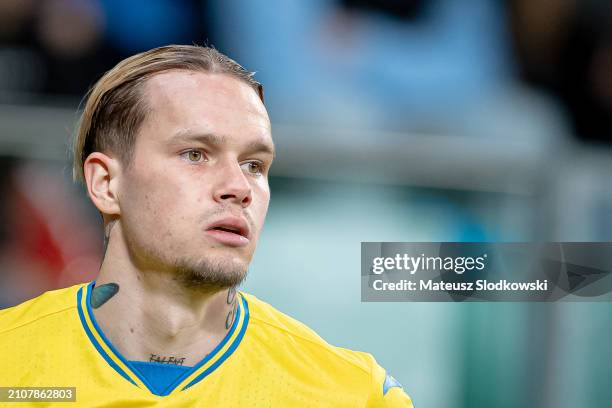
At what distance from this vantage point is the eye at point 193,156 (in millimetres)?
2031

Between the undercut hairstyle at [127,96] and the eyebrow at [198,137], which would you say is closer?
the eyebrow at [198,137]

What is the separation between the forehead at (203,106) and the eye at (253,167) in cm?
7

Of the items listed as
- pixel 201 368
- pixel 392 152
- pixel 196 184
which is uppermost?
pixel 392 152

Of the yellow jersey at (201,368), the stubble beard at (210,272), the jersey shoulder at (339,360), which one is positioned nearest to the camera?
the stubble beard at (210,272)

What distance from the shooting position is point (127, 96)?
2.16m

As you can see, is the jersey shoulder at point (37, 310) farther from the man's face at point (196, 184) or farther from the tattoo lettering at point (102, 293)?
the man's face at point (196, 184)

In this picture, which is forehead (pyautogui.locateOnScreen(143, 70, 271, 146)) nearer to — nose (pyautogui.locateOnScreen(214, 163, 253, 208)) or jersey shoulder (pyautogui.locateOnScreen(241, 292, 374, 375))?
nose (pyautogui.locateOnScreen(214, 163, 253, 208))

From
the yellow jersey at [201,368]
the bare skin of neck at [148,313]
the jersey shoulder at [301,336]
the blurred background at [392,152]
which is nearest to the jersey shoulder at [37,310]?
the yellow jersey at [201,368]

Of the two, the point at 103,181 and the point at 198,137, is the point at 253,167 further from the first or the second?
the point at 103,181

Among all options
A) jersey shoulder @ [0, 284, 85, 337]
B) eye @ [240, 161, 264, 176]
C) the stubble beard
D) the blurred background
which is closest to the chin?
the stubble beard

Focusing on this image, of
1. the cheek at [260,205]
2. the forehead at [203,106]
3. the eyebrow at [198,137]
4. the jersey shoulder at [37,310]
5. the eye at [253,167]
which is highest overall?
the forehead at [203,106]

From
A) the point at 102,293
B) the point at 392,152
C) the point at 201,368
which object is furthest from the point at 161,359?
the point at 392,152

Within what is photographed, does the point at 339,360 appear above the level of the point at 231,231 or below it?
below

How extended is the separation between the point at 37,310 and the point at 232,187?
67 centimetres
